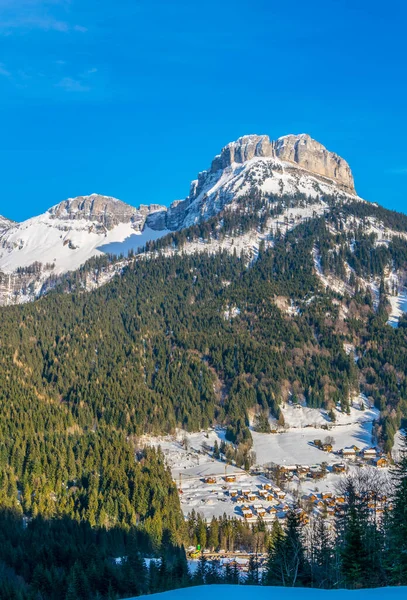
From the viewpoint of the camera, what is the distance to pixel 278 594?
1942 cm

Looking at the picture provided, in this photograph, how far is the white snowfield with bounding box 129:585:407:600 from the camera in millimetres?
18062

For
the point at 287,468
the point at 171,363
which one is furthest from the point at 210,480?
the point at 171,363

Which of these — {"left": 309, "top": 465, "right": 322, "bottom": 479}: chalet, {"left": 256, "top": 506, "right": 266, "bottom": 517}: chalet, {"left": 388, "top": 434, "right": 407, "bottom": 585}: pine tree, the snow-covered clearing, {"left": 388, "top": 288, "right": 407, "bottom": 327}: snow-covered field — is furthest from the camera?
{"left": 388, "top": 288, "right": 407, "bottom": 327}: snow-covered field

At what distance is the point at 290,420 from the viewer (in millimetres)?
119625

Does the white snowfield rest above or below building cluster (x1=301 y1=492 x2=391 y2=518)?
above

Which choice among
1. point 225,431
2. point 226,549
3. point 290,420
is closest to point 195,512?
point 226,549

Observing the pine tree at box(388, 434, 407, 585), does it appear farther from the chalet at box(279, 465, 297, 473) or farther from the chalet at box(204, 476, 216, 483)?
the chalet at box(279, 465, 297, 473)

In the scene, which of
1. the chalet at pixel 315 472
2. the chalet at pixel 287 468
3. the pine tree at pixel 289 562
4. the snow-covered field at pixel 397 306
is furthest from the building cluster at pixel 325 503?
the snow-covered field at pixel 397 306

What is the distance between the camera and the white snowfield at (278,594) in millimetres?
18062

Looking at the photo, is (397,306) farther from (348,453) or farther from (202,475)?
(202,475)

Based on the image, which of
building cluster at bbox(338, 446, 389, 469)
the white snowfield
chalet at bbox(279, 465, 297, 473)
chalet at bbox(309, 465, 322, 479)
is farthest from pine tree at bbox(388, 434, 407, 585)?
building cluster at bbox(338, 446, 389, 469)

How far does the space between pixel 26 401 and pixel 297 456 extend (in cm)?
4803

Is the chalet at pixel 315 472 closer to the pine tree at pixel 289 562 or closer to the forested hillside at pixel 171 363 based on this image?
the forested hillside at pixel 171 363

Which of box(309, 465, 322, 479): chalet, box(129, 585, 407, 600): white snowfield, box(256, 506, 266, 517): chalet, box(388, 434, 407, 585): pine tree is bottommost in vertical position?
box(256, 506, 266, 517): chalet
